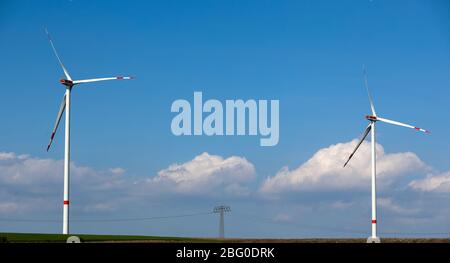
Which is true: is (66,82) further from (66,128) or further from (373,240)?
(373,240)

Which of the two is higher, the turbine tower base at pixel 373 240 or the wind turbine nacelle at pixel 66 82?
the wind turbine nacelle at pixel 66 82

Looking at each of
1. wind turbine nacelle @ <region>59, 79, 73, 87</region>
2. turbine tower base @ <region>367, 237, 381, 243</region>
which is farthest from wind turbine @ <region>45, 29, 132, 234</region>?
turbine tower base @ <region>367, 237, 381, 243</region>

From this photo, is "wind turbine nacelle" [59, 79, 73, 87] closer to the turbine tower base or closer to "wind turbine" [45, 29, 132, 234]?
"wind turbine" [45, 29, 132, 234]

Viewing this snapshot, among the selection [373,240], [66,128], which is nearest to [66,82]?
[66,128]

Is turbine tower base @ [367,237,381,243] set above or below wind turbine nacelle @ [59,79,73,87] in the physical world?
below

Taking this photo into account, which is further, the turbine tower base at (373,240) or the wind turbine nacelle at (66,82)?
the turbine tower base at (373,240)

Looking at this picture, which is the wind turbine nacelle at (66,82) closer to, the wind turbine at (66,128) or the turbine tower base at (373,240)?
the wind turbine at (66,128)

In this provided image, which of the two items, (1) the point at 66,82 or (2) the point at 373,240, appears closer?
(1) the point at 66,82

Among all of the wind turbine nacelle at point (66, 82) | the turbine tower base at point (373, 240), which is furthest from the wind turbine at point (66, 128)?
the turbine tower base at point (373, 240)

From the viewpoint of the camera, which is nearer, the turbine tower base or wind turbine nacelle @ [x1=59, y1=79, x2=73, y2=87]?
wind turbine nacelle @ [x1=59, y1=79, x2=73, y2=87]
